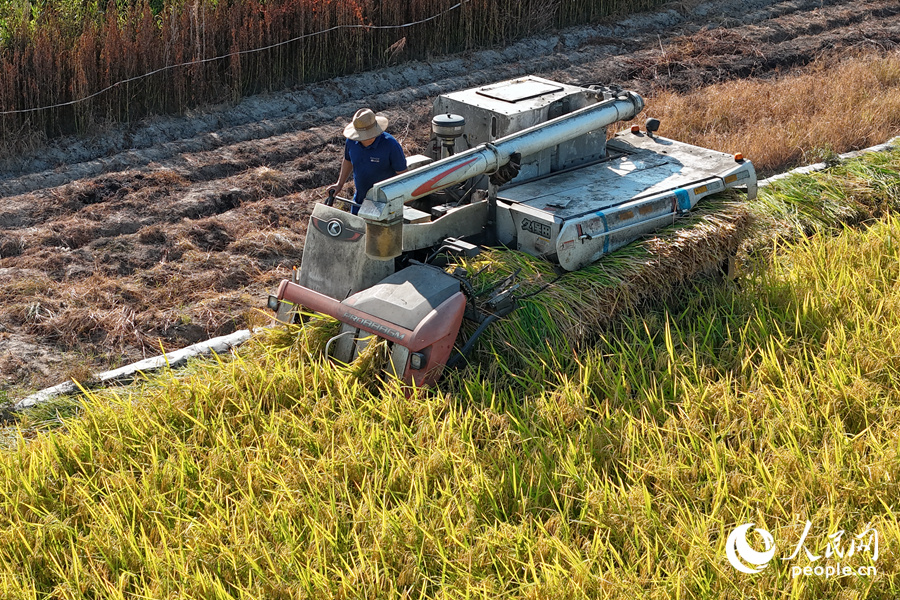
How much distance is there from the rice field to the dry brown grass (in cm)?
347

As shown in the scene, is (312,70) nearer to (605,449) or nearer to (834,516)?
(605,449)

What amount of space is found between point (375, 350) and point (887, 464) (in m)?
2.78

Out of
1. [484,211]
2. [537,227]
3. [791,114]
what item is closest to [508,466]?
[537,227]

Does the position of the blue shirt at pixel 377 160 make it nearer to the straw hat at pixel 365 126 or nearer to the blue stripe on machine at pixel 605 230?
the straw hat at pixel 365 126

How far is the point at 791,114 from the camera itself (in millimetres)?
10445

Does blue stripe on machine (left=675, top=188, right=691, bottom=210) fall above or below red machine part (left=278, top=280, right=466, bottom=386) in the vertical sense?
above

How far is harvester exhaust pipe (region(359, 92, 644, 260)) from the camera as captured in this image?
18.0 ft

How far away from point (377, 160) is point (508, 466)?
2466mm

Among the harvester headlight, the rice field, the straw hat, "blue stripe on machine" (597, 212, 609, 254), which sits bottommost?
the rice field

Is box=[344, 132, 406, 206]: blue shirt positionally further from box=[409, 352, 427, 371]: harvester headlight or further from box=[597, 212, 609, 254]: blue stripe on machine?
box=[409, 352, 427, 371]: harvester headlight

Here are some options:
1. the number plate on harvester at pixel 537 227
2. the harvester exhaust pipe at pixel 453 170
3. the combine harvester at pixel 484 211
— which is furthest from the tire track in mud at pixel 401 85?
the number plate on harvester at pixel 537 227

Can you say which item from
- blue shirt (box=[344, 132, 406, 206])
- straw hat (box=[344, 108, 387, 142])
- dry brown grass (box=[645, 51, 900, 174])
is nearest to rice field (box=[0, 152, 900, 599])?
blue shirt (box=[344, 132, 406, 206])

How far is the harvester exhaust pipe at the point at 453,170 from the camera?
5.49 m

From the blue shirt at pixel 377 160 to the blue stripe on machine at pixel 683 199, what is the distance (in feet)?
6.28
